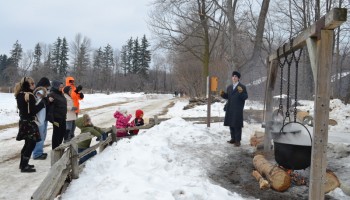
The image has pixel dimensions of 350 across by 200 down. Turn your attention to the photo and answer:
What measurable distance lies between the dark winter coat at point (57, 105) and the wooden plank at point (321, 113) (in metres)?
5.24

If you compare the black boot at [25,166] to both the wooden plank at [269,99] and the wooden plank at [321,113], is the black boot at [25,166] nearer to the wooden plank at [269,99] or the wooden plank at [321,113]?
the wooden plank at [321,113]

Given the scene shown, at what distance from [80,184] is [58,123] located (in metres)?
2.59

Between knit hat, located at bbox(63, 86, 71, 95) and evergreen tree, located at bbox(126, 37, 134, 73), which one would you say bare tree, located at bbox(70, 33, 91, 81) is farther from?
knit hat, located at bbox(63, 86, 71, 95)

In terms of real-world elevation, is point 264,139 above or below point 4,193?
above

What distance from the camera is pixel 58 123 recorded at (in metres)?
7.54

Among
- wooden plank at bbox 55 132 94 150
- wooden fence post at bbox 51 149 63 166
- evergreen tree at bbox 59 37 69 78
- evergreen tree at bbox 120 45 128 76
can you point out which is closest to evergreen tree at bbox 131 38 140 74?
evergreen tree at bbox 120 45 128 76

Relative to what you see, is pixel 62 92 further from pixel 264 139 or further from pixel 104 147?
pixel 264 139

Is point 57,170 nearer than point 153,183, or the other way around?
point 57,170

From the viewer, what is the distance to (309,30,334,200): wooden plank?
4.67 metres

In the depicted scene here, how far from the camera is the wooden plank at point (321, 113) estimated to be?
4.67 m

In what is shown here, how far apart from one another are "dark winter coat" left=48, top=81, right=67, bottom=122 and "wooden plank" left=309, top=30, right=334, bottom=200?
5.24m

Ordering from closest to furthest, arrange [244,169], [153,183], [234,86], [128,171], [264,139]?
[153,183], [128,171], [244,169], [264,139], [234,86]

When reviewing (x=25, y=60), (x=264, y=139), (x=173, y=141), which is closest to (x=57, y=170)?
(x=173, y=141)

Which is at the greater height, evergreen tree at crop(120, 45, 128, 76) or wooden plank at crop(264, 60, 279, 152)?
evergreen tree at crop(120, 45, 128, 76)
